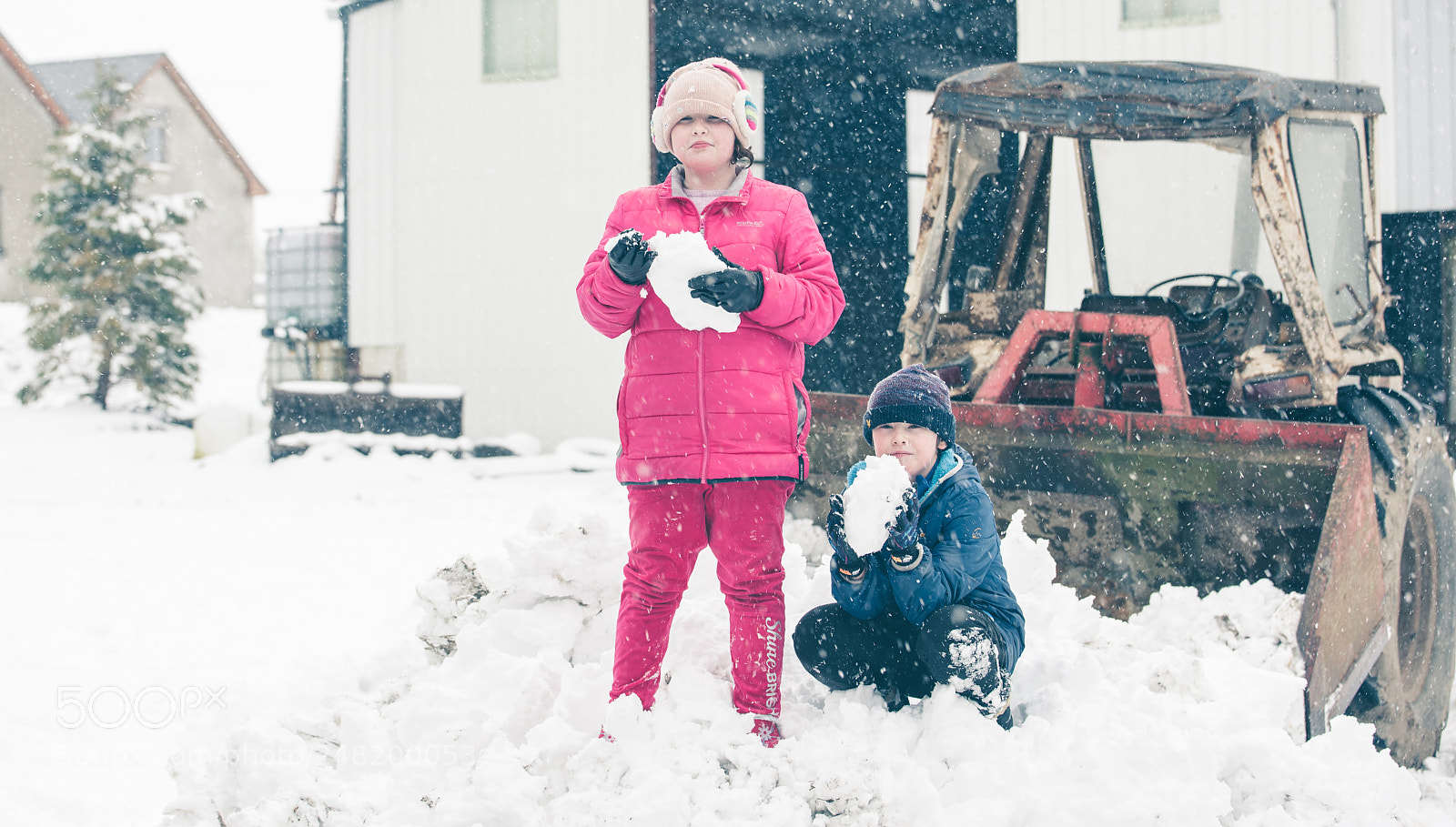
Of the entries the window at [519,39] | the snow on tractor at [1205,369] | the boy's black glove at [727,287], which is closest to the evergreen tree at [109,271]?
the window at [519,39]

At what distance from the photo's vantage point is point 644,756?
2.23 m

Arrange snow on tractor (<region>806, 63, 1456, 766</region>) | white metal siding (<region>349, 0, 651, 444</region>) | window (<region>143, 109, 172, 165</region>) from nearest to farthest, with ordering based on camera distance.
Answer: snow on tractor (<region>806, 63, 1456, 766</region>) → white metal siding (<region>349, 0, 651, 444</region>) → window (<region>143, 109, 172, 165</region>)

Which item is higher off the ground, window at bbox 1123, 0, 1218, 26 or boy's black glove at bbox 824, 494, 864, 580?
window at bbox 1123, 0, 1218, 26

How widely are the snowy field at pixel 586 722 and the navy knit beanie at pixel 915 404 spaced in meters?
0.63

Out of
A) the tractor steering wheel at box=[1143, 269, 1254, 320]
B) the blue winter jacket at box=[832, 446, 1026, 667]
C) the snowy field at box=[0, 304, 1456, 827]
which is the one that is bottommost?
the snowy field at box=[0, 304, 1456, 827]

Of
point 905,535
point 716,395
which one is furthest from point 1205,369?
point 716,395

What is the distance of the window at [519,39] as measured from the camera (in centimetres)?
1133

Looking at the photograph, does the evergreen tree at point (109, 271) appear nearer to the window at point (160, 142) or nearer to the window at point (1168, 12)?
the window at point (160, 142)

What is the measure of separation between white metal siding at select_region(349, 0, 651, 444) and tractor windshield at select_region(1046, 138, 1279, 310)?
6.67 m

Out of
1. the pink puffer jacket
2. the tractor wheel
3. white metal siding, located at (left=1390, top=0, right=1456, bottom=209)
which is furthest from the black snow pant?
white metal siding, located at (left=1390, top=0, right=1456, bottom=209)

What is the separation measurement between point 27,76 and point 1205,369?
25.9m

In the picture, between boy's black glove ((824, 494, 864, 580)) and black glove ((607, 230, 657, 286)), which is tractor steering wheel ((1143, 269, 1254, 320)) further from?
black glove ((607, 230, 657, 286))

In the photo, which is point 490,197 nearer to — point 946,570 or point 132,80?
point 946,570

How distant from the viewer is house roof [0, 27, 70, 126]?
22344mm
